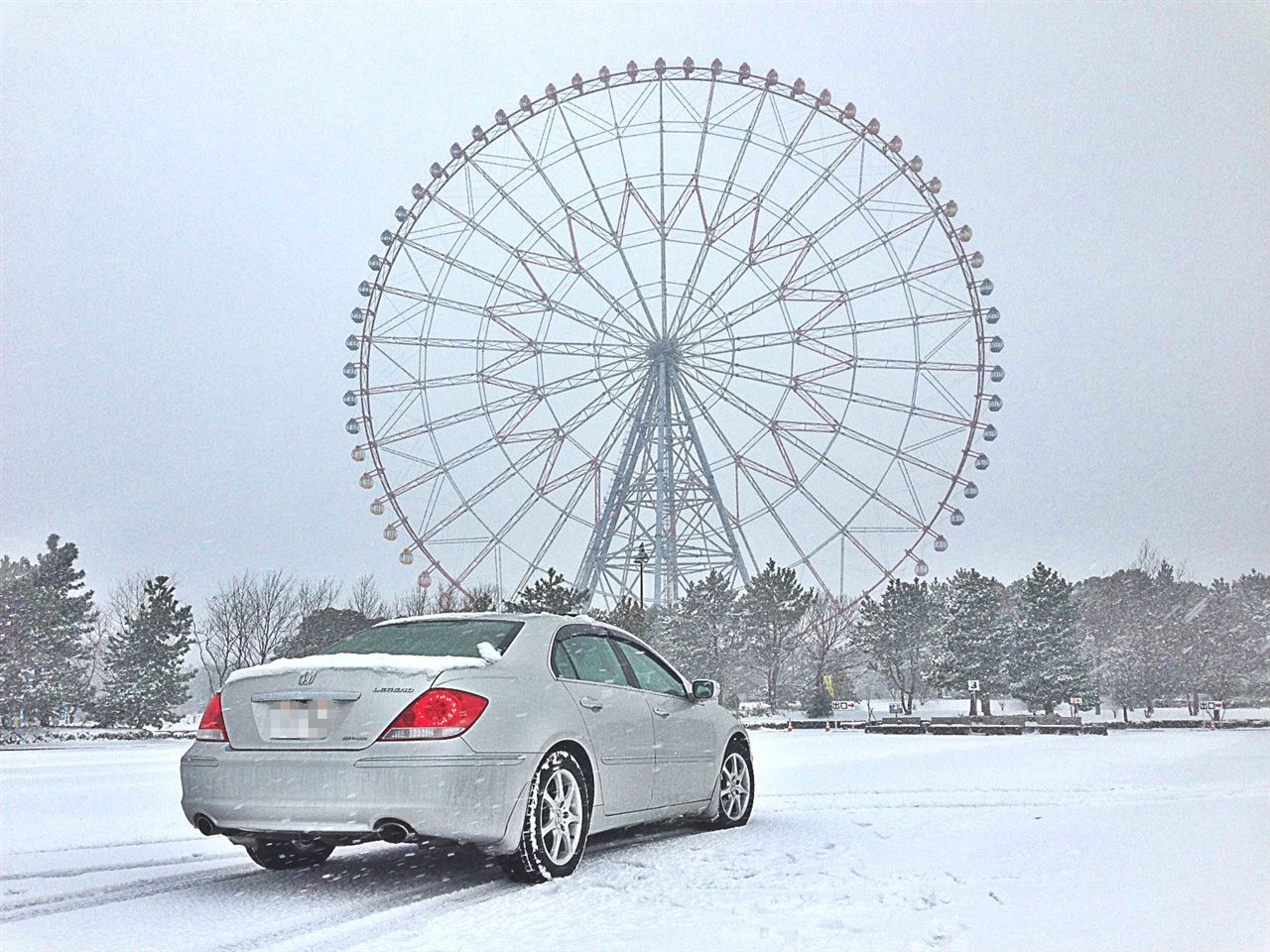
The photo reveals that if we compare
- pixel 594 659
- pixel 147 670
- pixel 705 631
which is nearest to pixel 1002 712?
pixel 705 631

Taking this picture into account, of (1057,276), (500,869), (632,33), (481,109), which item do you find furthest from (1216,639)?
(500,869)

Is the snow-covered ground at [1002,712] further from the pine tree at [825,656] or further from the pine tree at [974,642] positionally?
the pine tree at [974,642]

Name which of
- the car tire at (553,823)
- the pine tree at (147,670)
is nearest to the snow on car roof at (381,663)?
the car tire at (553,823)

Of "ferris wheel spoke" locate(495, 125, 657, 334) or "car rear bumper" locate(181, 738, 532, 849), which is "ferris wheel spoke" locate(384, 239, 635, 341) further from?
"car rear bumper" locate(181, 738, 532, 849)

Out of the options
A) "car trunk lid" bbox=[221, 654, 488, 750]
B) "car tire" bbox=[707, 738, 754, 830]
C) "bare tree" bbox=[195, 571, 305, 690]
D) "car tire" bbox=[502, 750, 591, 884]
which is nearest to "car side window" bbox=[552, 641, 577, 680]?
"car tire" bbox=[502, 750, 591, 884]

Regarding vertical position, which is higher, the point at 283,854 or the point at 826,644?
the point at 826,644

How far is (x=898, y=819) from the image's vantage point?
24.4 ft

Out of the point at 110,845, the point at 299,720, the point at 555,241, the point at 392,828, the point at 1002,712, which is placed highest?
the point at 555,241

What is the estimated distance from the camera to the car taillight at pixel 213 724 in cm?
518

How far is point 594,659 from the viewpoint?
20.1ft

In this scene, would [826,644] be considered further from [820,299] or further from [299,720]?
[299,720]

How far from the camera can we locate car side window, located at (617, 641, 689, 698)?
652 cm

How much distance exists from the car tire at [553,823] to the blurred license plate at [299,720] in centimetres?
93

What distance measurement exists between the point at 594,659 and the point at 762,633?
143ft
